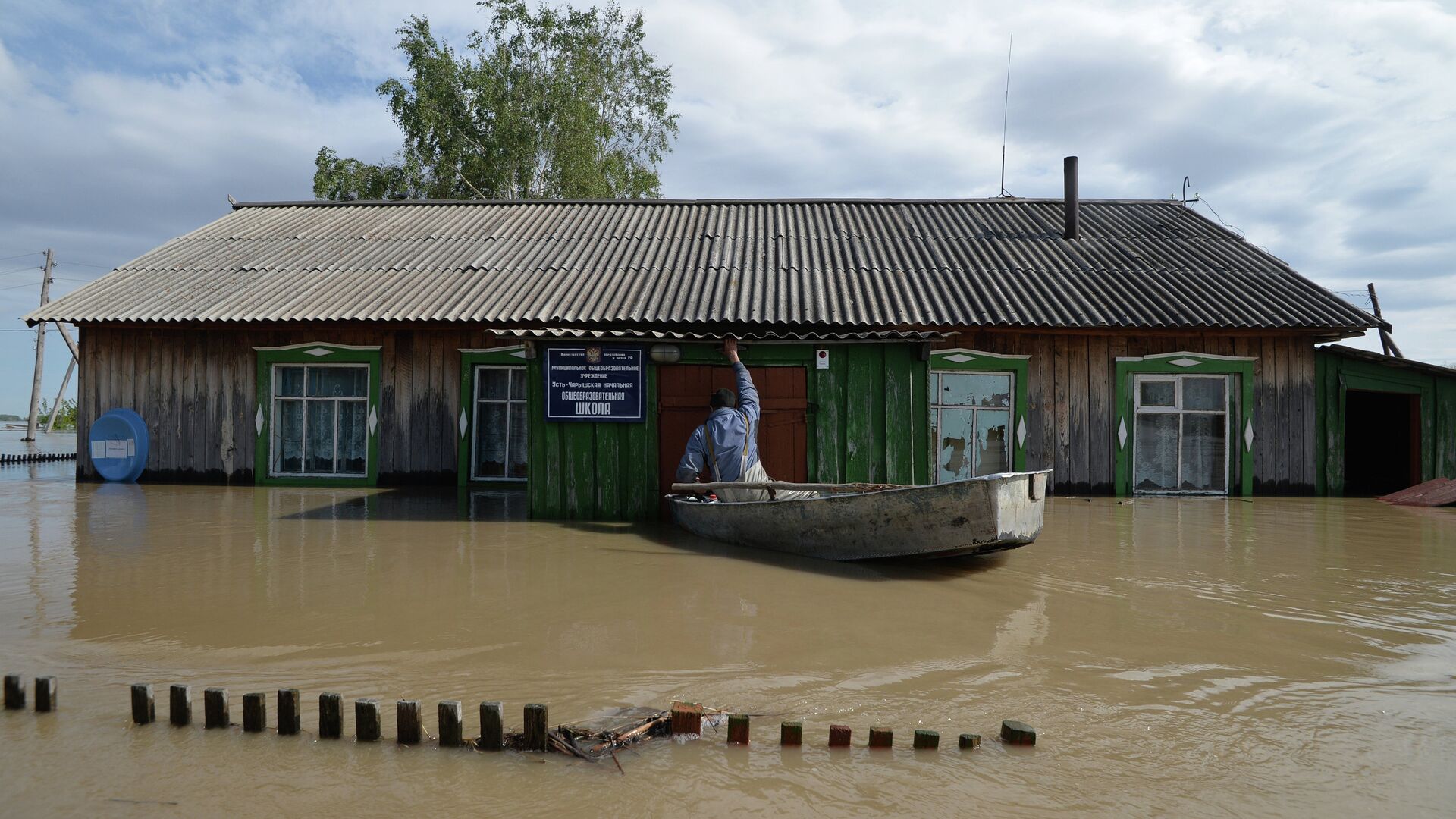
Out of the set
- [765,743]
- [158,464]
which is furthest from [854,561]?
[158,464]

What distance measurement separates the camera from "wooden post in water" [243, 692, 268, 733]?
3.68 meters

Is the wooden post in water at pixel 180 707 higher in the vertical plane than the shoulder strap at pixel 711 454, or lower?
lower

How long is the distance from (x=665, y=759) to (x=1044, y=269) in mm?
12710

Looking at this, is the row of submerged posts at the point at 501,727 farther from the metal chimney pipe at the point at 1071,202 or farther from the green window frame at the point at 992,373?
the metal chimney pipe at the point at 1071,202

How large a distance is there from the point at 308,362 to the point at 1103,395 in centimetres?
1216

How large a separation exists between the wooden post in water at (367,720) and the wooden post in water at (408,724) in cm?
10

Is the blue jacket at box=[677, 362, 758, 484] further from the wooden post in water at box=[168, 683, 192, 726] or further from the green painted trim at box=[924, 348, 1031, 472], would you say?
the wooden post in water at box=[168, 683, 192, 726]

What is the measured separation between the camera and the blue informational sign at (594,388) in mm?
9742

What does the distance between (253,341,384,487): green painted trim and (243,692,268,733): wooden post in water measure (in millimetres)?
10081

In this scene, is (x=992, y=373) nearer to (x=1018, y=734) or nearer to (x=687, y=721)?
(x=1018, y=734)

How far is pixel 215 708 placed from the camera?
12.2 ft

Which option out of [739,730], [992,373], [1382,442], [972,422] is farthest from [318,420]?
[1382,442]

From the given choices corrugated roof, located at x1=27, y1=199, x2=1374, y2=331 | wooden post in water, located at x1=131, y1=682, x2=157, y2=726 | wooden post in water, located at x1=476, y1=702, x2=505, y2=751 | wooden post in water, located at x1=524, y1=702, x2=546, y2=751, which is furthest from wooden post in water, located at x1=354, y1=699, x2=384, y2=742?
corrugated roof, located at x1=27, y1=199, x2=1374, y2=331

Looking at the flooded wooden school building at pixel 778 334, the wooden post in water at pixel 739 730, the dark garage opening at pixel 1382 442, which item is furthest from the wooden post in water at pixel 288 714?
the dark garage opening at pixel 1382 442
